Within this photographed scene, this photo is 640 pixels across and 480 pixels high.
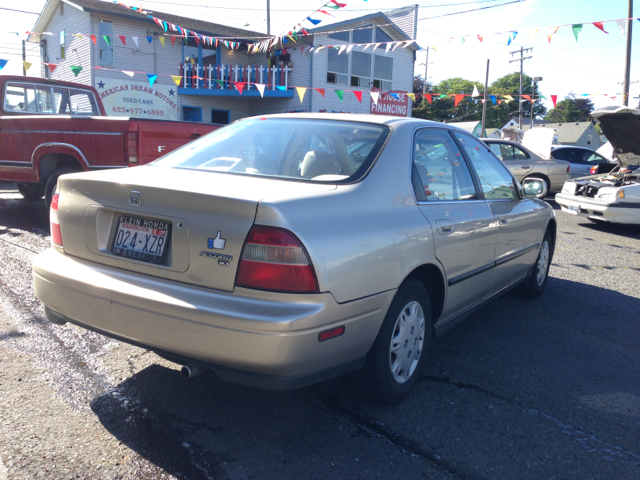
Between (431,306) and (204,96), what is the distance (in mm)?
21475

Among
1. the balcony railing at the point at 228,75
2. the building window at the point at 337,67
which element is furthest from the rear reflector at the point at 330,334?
the building window at the point at 337,67

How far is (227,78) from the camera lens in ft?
73.8

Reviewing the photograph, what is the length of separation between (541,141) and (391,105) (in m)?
11.6

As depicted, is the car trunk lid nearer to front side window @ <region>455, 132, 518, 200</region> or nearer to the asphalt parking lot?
the asphalt parking lot

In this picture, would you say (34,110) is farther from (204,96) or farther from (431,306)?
(204,96)

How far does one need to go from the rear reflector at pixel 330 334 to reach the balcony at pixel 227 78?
2000 cm

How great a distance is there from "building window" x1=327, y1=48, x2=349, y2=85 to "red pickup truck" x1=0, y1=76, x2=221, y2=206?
16799 millimetres

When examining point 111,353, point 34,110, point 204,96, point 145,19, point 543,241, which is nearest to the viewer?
point 111,353

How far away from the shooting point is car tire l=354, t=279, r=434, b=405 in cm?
277

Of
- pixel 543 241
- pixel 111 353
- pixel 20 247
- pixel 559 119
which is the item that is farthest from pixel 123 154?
pixel 559 119

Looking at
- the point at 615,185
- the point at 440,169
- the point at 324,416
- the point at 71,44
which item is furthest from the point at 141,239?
the point at 71,44

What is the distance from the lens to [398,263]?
8.98 feet

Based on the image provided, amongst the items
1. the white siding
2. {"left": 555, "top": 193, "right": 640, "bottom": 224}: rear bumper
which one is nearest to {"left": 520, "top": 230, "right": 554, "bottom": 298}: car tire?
{"left": 555, "top": 193, "right": 640, "bottom": 224}: rear bumper

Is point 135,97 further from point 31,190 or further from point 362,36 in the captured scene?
point 31,190
